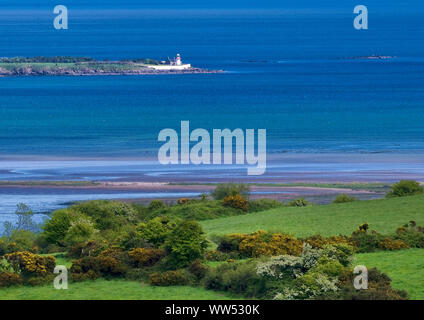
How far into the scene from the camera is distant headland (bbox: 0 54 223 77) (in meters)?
154

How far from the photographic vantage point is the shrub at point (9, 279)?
100ft

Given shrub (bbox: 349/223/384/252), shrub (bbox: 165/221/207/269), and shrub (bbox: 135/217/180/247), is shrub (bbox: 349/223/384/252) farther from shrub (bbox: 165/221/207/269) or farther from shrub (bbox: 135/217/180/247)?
shrub (bbox: 135/217/180/247)

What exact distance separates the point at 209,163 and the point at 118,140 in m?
17.5

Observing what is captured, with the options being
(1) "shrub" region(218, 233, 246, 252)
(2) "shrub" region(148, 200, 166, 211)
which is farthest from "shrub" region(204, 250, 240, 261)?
(2) "shrub" region(148, 200, 166, 211)

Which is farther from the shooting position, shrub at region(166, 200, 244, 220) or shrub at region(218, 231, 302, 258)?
shrub at region(166, 200, 244, 220)

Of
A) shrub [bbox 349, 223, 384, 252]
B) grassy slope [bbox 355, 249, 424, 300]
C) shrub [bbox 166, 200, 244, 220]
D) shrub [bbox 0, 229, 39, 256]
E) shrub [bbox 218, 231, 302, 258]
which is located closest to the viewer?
grassy slope [bbox 355, 249, 424, 300]

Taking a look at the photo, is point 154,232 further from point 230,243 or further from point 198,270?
point 198,270

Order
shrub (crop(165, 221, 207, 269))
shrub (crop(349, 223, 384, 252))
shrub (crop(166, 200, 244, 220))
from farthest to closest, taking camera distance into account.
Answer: shrub (crop(166, 200, 244, 220)), shrub (crop(349, 223, 384, 252)), shrub (crop(165, 221, 207, 269))

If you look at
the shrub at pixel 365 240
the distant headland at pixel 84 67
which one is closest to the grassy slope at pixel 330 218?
the shrub at pixel 365 240

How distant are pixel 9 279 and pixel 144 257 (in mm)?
4512

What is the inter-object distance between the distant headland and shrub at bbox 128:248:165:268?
12193 cm

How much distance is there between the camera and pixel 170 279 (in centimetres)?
3055
